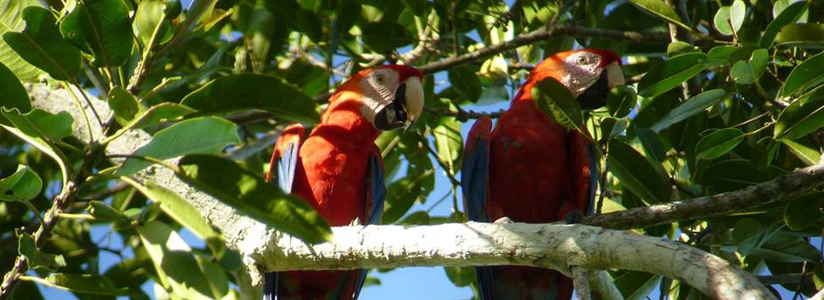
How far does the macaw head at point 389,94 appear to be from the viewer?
322 cm

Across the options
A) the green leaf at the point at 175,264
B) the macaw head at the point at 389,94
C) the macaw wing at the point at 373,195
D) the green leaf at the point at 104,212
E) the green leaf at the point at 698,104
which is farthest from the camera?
the macaw head at the point at 389,94

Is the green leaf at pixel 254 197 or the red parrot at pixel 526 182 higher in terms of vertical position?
the green leaf at pixel 254 197

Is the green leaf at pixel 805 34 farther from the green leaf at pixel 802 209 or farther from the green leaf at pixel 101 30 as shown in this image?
the green leaf at pixel 101 30

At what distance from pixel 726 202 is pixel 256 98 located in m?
1.10

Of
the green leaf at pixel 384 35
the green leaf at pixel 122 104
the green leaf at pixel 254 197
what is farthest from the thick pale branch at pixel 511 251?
the green leaf at pixel 384 35

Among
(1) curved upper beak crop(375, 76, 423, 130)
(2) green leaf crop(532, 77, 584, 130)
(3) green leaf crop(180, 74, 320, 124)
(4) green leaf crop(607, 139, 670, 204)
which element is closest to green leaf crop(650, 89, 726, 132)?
(4) green leaf crop(607, 139, 670, 204)

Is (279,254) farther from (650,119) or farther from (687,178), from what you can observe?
(687,178)

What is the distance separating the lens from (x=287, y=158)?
3.04 m

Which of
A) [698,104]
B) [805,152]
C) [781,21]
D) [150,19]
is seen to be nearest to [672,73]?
[698,104]

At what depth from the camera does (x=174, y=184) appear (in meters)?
2.25

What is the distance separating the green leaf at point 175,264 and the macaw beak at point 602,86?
5.86ft

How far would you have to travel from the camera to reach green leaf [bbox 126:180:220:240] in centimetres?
166

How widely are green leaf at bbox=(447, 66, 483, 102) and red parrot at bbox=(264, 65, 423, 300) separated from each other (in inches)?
7.2

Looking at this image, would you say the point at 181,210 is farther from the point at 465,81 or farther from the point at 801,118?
the point at 465,81
